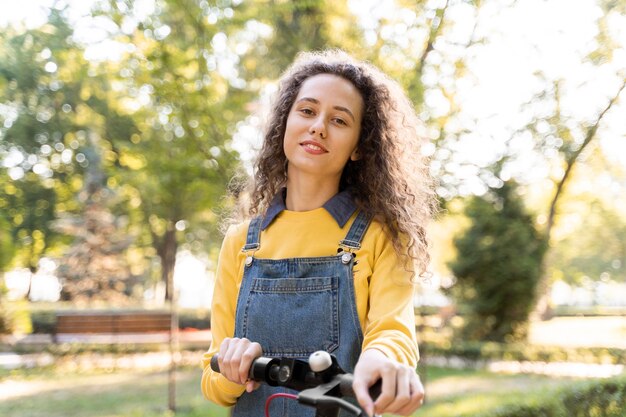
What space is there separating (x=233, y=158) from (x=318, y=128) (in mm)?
4057

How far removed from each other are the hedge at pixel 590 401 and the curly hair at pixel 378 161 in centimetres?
329

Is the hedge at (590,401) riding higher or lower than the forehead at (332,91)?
lower

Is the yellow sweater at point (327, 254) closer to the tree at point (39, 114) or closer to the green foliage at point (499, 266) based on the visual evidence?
the tree at point (39, 114)

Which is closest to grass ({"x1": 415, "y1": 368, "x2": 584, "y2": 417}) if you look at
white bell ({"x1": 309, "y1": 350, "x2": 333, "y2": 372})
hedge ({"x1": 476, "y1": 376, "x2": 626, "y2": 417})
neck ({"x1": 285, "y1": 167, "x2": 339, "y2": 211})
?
hedge ({"x1": 476, "y1": 376, "x2": 626, "y2": 417})

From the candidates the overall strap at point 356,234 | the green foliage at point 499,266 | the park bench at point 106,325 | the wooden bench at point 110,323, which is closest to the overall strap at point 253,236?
the overall strap at point 356,234

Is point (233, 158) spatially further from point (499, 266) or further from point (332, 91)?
point (499, 266)

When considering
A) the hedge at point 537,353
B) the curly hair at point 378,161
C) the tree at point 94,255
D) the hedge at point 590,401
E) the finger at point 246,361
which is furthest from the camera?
the tree at point 94,255

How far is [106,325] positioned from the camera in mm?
11016

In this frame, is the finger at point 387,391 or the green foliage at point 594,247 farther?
the green foliage at point 594,247

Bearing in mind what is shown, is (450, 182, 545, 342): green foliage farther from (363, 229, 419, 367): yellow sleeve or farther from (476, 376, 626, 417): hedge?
(363, 229, 419, 367): yellow sleeve

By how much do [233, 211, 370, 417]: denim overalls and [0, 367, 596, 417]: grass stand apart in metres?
3.61

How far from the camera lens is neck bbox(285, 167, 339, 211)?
169 centimetres

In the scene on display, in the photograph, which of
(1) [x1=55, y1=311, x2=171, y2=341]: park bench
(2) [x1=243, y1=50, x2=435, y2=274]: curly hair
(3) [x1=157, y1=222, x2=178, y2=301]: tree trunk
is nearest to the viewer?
(2) [x1=243, y1=50, x2=435, y2=274]: curly hair

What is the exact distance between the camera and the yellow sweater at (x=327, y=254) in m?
1.36
